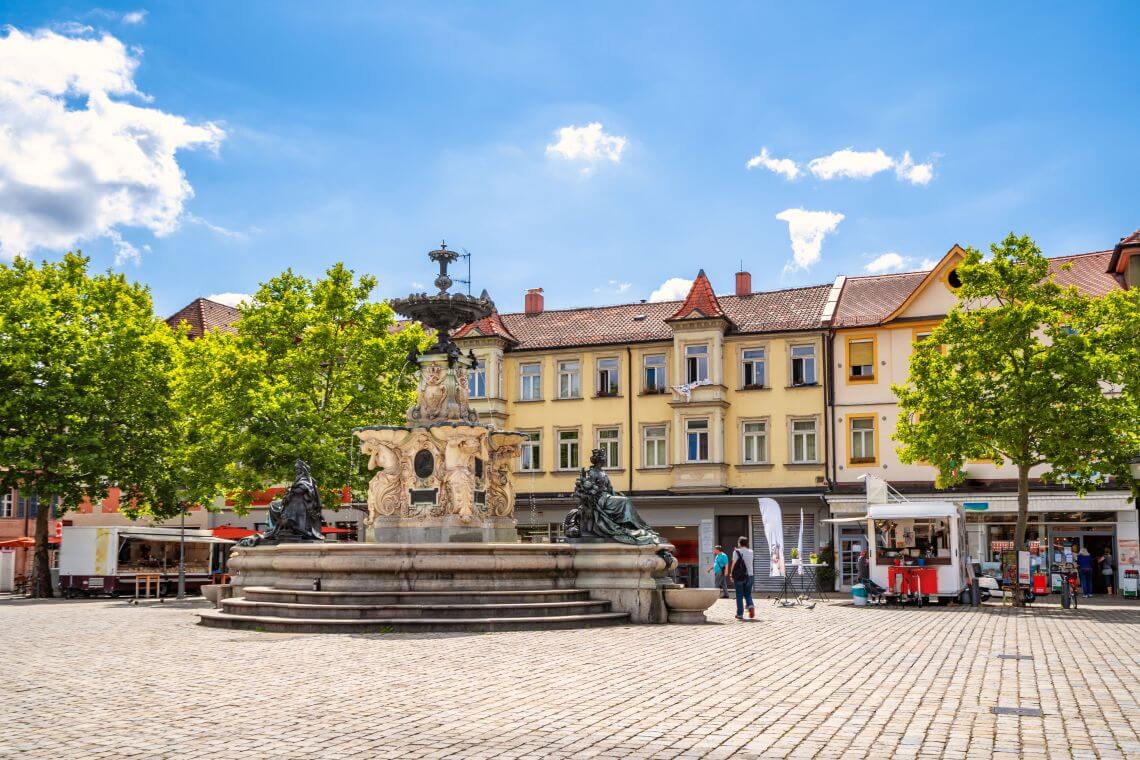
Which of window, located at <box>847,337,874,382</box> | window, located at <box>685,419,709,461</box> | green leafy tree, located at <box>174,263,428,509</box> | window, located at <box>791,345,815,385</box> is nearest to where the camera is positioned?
green leafy tree, located at <box>174,263,428,509</box>

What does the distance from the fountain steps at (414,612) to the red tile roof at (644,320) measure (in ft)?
88.1

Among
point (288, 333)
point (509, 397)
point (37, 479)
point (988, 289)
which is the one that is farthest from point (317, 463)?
point (988, 289)

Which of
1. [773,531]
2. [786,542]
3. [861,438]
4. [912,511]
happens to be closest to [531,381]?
[786,542]

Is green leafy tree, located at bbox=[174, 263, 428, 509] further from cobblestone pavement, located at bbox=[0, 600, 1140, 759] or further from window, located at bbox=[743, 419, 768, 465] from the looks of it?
cobblestone pavement, located at bbox=[0, 600, 1140, 759]

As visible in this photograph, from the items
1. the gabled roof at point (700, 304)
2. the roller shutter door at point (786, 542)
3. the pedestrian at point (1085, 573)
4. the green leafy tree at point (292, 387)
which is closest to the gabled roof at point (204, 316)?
the green leafy tree at point (292, 387)

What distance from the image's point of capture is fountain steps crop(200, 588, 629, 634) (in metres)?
17.0

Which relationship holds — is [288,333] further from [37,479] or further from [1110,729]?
[1110,729]

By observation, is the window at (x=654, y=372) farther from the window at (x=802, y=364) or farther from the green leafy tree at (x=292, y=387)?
→ the green leafy tree at (x=292, y=387)

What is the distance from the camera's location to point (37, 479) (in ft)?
117

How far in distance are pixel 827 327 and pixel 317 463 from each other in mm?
19465

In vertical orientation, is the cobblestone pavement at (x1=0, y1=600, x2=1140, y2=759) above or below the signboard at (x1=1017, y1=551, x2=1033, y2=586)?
below

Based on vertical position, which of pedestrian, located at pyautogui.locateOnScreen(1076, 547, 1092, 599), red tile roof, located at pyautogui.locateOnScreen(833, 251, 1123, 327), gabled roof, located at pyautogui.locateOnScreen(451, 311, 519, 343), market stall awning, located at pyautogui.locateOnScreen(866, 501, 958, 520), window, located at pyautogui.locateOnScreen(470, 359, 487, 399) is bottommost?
pedestrian, located at pyautogui.locateOnScreen(1076, 547, 1092, 599)

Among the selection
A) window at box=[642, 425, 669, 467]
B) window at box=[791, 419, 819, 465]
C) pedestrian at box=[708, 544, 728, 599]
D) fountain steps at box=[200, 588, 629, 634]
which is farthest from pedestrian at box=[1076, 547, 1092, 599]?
fountain steps at box=[200, 588, 629, 634]

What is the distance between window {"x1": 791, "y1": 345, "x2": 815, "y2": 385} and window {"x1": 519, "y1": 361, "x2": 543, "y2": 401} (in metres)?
10.2
